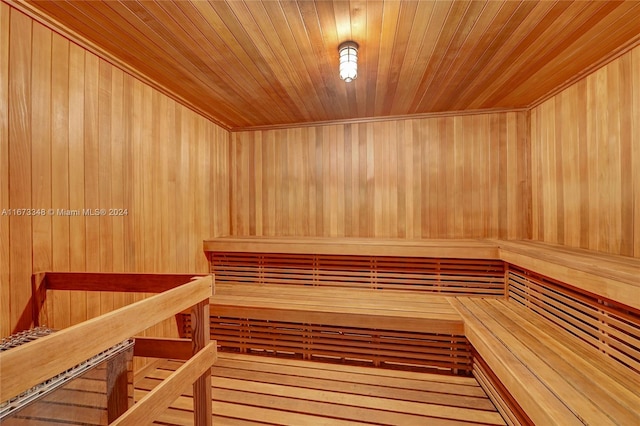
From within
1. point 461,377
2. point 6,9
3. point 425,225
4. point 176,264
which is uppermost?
point 6,9

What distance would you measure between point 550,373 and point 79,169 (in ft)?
9.79

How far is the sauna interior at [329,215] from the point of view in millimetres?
1442

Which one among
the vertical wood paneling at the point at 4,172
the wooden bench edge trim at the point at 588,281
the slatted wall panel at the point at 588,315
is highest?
the vertical wood paneling at the point at 4,172

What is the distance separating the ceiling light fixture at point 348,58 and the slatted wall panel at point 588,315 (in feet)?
6.84

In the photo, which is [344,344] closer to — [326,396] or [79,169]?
[326,396]

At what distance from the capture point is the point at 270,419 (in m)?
1.77

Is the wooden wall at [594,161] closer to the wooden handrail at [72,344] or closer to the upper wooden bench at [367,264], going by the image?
the upper wooden bench at [367,264]

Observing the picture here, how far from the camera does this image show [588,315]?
5.87ft

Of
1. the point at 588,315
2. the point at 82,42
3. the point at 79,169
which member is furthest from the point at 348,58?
the point at 588,315

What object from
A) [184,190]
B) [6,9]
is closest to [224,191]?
[184,190]

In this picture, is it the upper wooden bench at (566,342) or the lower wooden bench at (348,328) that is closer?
the upper wooden bench at (566,342)

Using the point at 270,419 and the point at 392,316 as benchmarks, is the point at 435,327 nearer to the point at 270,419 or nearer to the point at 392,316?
the point at 392,316

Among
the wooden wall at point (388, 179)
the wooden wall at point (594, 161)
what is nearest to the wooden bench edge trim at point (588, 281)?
the wooden wall at point (594, 161)

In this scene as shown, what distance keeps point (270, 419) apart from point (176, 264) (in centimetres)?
168
